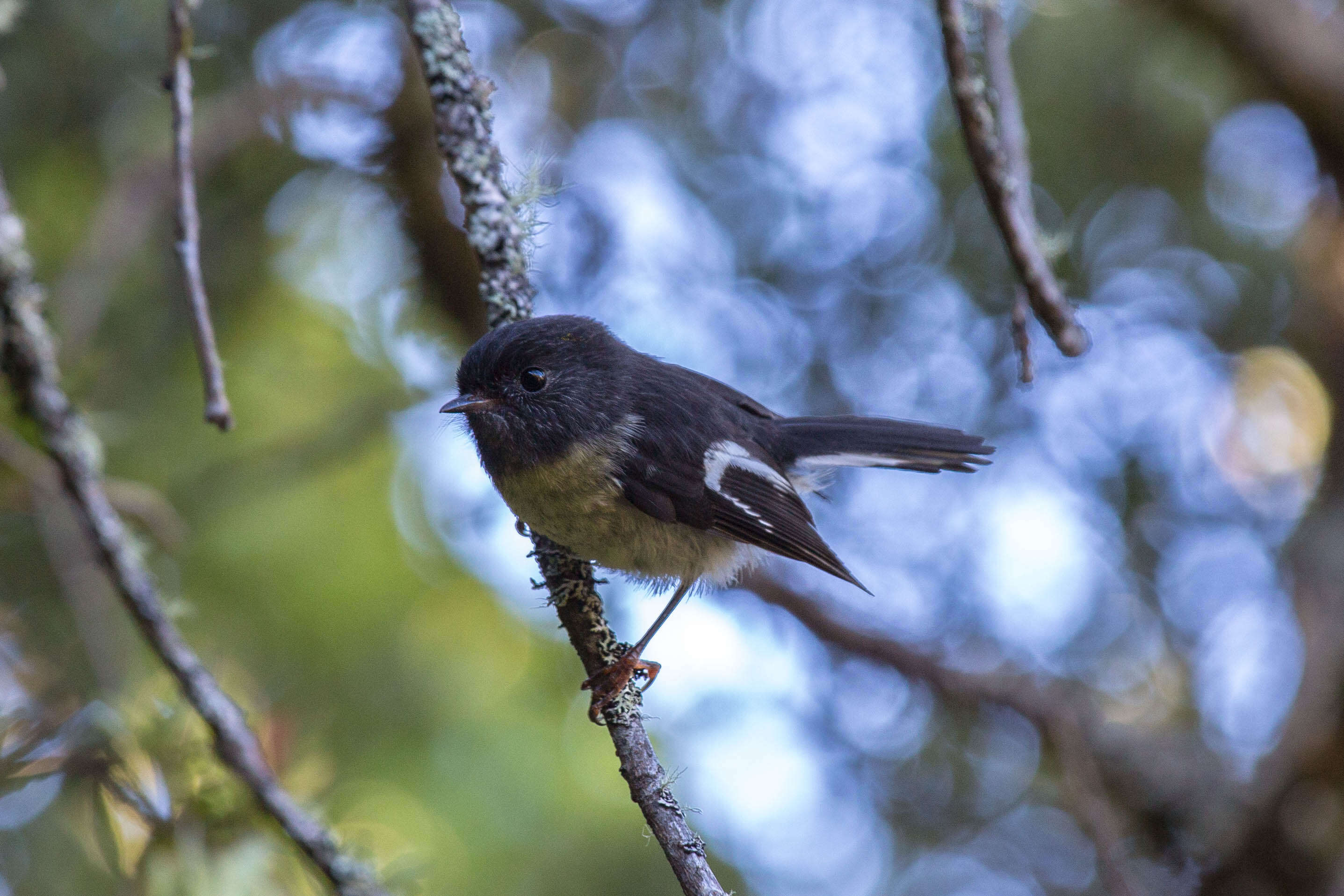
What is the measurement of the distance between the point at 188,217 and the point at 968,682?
9.95ft

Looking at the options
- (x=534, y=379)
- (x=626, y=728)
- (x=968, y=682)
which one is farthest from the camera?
(x=968, y=682)

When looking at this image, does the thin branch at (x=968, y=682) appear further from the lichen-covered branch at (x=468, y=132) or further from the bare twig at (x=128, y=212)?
the bare twig at (x=128, y=212)

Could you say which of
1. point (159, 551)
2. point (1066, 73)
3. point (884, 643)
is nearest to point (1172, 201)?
point (1066, 73)

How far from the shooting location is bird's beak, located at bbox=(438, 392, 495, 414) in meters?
2.46

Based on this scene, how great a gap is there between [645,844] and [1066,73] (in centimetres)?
359

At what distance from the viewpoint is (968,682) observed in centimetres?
375

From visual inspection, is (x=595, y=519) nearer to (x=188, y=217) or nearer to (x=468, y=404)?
(x=468, y=404)

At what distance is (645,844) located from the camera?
3.61 meters

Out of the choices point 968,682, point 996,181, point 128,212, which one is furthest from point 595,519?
point 968,682

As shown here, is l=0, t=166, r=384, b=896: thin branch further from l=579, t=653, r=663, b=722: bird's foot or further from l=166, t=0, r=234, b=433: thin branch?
l=579, t=653, r=663, b=722: bird's foot

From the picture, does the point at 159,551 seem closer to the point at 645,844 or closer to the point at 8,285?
the point at 8,285

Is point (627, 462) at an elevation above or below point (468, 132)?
below

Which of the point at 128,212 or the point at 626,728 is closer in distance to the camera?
the point at 626,728

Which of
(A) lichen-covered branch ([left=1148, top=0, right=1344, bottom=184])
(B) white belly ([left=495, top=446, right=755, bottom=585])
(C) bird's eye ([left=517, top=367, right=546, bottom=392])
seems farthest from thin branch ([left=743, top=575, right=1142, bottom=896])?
(A) lichen-covered branch ([left=1148, top=0, right=1344, bottom=184])
